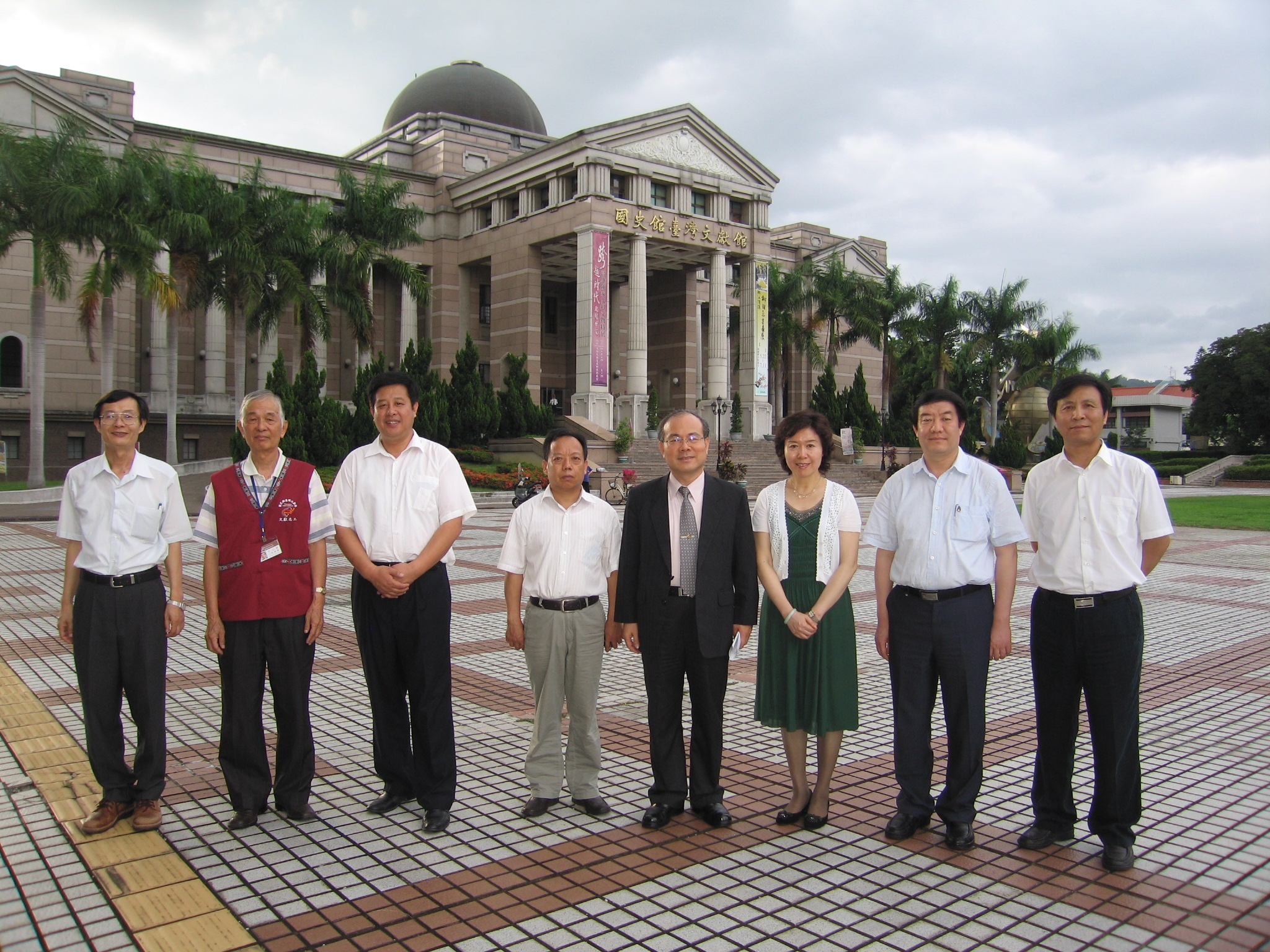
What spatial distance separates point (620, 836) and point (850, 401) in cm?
3995

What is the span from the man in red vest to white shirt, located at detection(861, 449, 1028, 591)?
106 inches

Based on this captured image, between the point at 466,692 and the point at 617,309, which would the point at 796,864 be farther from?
the point at 617,309

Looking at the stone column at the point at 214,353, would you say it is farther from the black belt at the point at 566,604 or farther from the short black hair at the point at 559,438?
the black belt at the point at 566,604

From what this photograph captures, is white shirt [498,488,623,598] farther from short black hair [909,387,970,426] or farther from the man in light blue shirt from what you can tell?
short black hair [909,387,970,426]

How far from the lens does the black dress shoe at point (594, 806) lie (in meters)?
4.39

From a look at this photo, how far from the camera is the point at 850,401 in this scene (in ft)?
140

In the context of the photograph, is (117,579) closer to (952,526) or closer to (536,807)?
(536,807)

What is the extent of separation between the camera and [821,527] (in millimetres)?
4379

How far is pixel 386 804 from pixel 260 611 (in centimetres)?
108

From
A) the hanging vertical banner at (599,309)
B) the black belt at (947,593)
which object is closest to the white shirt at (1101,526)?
the black belt at (947,593)

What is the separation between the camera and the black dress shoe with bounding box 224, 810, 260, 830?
423cm

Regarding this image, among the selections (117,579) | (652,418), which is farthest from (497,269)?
(117,579)

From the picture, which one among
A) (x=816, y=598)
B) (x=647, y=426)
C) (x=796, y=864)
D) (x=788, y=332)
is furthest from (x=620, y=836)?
(x=788, y=332)

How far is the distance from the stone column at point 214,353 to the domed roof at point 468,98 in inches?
599
